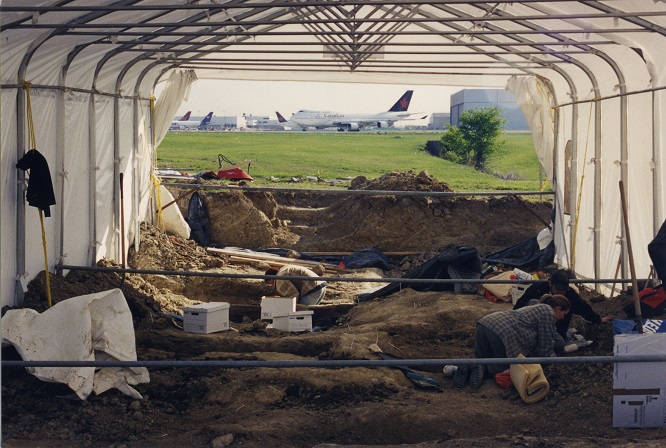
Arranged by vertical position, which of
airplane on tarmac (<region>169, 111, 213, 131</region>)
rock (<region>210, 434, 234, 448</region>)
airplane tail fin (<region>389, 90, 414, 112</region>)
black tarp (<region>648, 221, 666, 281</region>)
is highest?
airplane tail fin (<region>389, 90, 414, 112</region>)

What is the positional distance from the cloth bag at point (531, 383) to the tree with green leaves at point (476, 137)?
42732 millimetres

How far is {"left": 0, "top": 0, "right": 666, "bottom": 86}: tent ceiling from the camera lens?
10.2 metres

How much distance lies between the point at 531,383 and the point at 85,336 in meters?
4.56

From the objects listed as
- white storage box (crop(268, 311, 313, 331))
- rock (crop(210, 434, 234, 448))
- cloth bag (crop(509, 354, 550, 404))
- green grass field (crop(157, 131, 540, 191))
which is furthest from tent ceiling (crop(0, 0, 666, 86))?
green grass field (crop(157, 131, 540, 191))

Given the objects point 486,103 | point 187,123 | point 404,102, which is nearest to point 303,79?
point 404,102

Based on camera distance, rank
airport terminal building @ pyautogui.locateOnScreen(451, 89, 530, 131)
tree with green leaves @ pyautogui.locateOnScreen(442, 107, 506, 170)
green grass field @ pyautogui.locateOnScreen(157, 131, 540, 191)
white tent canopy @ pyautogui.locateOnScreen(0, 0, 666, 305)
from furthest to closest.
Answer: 1. airport terminal building @ pyautogui.locateOnScreen(451, 89, 530, 131)
2. tree with green leaves @ pyautogui.locateOnScreen(442, 107, 506, 170)
3. green grass field @ pyautogui.locateOnScreen(157, 131, 540, 191)
4. white tent canopy @ pyautogui.locateOnScreen(0, 0, 666, 305)

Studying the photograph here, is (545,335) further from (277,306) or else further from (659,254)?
(277,306)

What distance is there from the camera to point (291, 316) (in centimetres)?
1316

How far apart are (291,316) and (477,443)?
19.8 feet

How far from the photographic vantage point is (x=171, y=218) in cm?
1988

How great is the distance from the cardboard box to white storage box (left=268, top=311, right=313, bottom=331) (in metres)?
6.15

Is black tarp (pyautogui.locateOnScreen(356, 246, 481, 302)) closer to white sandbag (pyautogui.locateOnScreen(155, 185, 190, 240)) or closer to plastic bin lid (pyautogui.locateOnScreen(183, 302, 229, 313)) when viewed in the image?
plastic bin lid (pyautogui.locateOnScreen(183, 302, 229, 313))

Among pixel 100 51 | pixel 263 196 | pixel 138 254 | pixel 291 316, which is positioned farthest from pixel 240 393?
pixel 263 196

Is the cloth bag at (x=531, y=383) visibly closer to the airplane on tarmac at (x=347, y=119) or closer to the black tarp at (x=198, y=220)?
the black tarp at (x=198, y=220)
